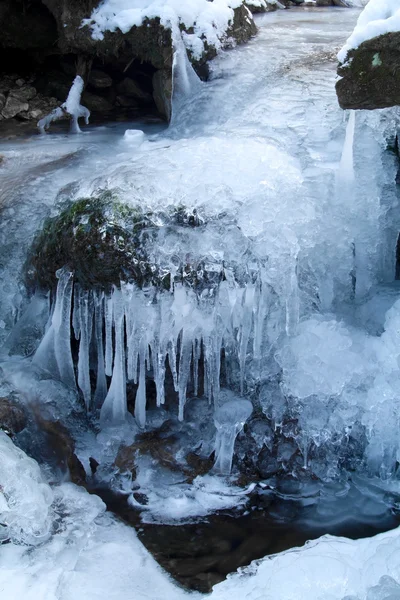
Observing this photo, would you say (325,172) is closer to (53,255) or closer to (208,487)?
(53,255)

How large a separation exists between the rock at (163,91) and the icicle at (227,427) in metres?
3.74

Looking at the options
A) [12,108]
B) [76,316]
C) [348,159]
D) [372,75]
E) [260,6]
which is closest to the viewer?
[372,75]

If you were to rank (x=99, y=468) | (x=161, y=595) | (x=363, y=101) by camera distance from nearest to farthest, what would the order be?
(x=161, y=595)
(x=363, y=101)
(x=99, y=468)

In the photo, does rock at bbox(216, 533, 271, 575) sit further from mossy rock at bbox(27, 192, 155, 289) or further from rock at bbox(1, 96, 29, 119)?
rock at bbox(1, 96, 29, 119)

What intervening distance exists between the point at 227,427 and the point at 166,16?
4.45 m

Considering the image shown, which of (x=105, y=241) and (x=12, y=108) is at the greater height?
(x=12, y=108)

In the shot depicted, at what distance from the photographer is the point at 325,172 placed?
4410 mm

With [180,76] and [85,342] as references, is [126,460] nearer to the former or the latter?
[85,342]

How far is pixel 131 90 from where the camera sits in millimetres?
7539

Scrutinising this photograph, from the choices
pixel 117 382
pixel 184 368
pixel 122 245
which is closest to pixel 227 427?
pixel 184 368

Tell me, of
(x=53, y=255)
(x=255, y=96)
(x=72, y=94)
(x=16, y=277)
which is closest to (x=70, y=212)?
(x=53, y=255)

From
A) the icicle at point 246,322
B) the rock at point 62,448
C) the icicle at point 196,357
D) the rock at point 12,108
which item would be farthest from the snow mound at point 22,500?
the rock at point 12,108

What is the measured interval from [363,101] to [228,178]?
0.94 meters

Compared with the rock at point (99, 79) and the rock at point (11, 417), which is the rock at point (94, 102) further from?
the rock at point (11, 417)
